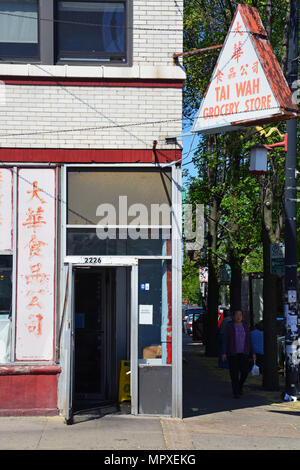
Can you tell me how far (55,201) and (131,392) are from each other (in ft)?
10.8

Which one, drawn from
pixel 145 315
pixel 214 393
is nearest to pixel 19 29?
pixel 145 315

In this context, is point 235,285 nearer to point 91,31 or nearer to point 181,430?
→ point 91,31

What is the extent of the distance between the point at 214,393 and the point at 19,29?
8327 mm

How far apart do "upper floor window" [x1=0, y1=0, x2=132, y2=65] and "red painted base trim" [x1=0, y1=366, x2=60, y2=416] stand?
494cm

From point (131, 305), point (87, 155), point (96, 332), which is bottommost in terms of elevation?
point (96, 332)

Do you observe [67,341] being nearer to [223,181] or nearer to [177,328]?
[177,328]

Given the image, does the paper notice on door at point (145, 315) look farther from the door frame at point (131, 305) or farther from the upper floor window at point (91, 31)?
the upper floor window at point (91, 31)

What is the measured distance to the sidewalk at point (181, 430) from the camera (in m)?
9.54

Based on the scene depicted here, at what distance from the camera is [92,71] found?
11875 mm

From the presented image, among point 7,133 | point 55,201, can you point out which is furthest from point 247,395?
point 7,133

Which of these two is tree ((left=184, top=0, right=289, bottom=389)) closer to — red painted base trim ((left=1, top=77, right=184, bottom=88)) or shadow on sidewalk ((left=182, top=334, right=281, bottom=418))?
shadow on sidewalk ((left=182, top=334, right=281, bottom=418))

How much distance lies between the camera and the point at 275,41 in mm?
20203

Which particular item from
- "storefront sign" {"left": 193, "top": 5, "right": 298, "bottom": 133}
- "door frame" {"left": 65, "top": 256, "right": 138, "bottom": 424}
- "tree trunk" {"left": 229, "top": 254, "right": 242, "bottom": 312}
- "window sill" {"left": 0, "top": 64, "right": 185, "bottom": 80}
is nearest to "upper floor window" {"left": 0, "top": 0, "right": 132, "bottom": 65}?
"window sill" {"left": 0, "top": 64, "right": 185, "bottom": 80}

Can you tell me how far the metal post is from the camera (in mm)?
14547
